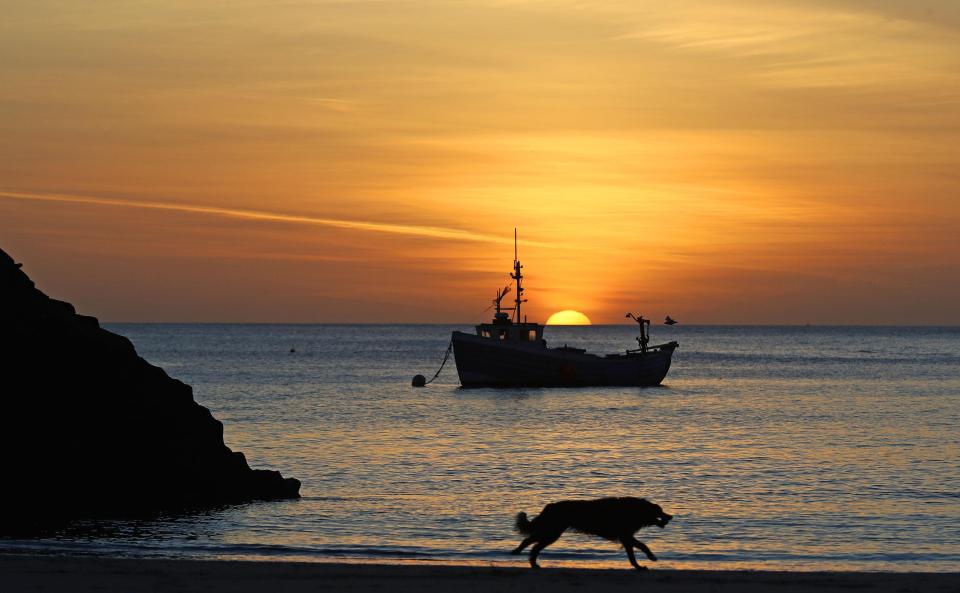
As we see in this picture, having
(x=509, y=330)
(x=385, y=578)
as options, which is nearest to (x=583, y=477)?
(x=385, y=578)

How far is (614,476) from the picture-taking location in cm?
3250

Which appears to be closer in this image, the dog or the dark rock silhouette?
the dog

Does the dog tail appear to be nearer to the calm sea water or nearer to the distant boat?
the calm sea water

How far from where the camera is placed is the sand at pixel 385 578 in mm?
15156

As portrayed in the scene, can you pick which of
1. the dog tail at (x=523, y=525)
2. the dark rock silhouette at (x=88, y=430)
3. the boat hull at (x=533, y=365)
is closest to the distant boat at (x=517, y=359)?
the boat hull at (x=533, y=365)

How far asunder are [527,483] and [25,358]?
540 inches

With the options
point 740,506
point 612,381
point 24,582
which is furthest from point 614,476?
point 612,381

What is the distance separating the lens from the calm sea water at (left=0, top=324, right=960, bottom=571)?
68.7ft

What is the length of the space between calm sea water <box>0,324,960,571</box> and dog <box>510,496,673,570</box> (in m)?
2.72

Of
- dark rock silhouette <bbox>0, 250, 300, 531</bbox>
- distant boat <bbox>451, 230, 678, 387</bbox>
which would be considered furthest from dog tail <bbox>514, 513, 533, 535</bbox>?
distant boat <bbox>451, 230, 678, 387</bbox>

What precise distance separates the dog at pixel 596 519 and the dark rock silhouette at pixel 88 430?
1035 centimetres

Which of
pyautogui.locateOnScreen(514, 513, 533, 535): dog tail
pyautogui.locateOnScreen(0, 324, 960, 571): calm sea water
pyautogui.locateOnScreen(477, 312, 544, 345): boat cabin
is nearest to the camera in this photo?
pyautogui.locateOnScreen(514, 513, 533, 535): dog tail

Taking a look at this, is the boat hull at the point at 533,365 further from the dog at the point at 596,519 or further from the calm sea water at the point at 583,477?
the dog at the point at 596,519

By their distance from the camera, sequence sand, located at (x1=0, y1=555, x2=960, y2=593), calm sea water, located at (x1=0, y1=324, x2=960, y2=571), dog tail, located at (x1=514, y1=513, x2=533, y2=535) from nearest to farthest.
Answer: sand, located at (x1=0, y1=555, x2=960, y2=593), dog tail, located at (x1=514, y1=513, x2=533, y2=535), calm sea water, located at (x1=0, y1=324, x2=960, y2=571)
